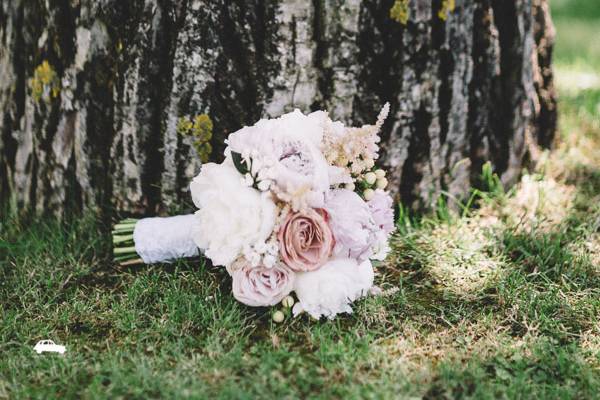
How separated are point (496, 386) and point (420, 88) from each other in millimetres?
1312

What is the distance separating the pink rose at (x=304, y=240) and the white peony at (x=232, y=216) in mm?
61

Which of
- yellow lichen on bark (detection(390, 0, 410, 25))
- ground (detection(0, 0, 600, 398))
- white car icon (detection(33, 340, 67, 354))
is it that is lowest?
white car icon (detection(33, 340, 67, 354))

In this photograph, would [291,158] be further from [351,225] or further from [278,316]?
[278,316]

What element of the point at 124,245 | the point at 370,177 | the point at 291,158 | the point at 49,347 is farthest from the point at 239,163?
the point at 49,347

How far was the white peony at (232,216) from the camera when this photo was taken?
94.7 inches

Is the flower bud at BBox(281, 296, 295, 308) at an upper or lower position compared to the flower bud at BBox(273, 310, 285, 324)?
upper

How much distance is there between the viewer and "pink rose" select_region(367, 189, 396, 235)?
2607 mm

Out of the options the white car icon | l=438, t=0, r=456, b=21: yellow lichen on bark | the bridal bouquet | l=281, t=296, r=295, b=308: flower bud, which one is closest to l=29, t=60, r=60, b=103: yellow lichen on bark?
the bridal bouquet

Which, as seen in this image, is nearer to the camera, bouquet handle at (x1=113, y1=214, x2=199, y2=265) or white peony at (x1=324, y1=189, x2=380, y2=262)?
white peony at (x1=324, y1=189, x2=380, y2=262)

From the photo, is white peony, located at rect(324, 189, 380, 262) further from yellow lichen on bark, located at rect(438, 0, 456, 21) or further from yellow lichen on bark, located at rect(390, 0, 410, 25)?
yellow lichen on bark, located at rect(438, 0, 456, 21)

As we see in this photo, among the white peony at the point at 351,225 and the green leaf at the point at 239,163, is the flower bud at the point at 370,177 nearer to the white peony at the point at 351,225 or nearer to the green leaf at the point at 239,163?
the white peony at the point at 351,225

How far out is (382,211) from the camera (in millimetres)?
2613

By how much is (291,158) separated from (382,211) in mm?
395

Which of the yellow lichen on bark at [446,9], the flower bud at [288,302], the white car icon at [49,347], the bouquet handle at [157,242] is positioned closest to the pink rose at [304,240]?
the flower bud at [288,302]
